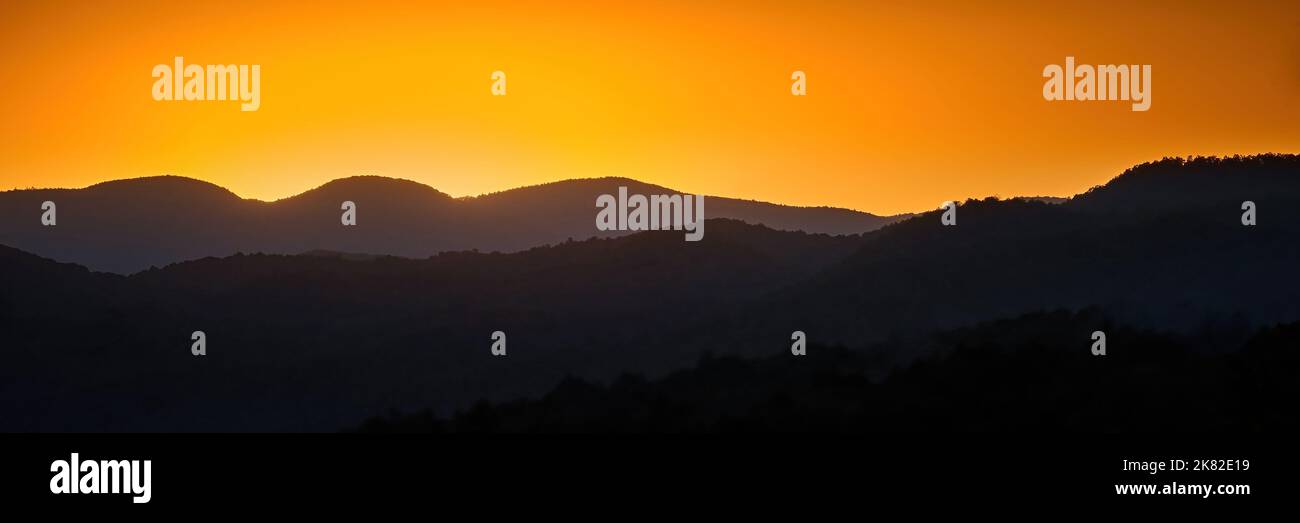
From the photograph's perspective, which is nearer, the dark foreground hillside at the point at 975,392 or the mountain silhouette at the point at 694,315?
the dark foreground hillside at the point at 975,392

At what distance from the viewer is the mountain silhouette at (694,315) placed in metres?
51.7

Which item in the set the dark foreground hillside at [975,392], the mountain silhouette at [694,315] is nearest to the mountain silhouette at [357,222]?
the mountain silhouette at [694,315]

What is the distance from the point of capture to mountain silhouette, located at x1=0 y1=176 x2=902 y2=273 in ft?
513

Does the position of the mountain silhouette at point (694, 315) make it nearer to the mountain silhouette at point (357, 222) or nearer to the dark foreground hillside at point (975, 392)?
the dark foreground hillside at point (975, 392)

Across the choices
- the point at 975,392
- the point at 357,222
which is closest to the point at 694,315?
the point at 975,392

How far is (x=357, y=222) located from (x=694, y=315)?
357 ft

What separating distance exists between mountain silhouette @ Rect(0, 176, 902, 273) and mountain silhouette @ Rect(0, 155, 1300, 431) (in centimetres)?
5700

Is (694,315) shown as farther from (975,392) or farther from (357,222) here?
(357,222)

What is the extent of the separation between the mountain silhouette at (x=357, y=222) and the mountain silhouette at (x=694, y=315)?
5700cm

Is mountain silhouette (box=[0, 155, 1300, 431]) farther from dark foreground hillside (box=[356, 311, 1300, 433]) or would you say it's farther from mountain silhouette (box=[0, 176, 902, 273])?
mountain silhouette (box=[0, 176, 902, 273])
